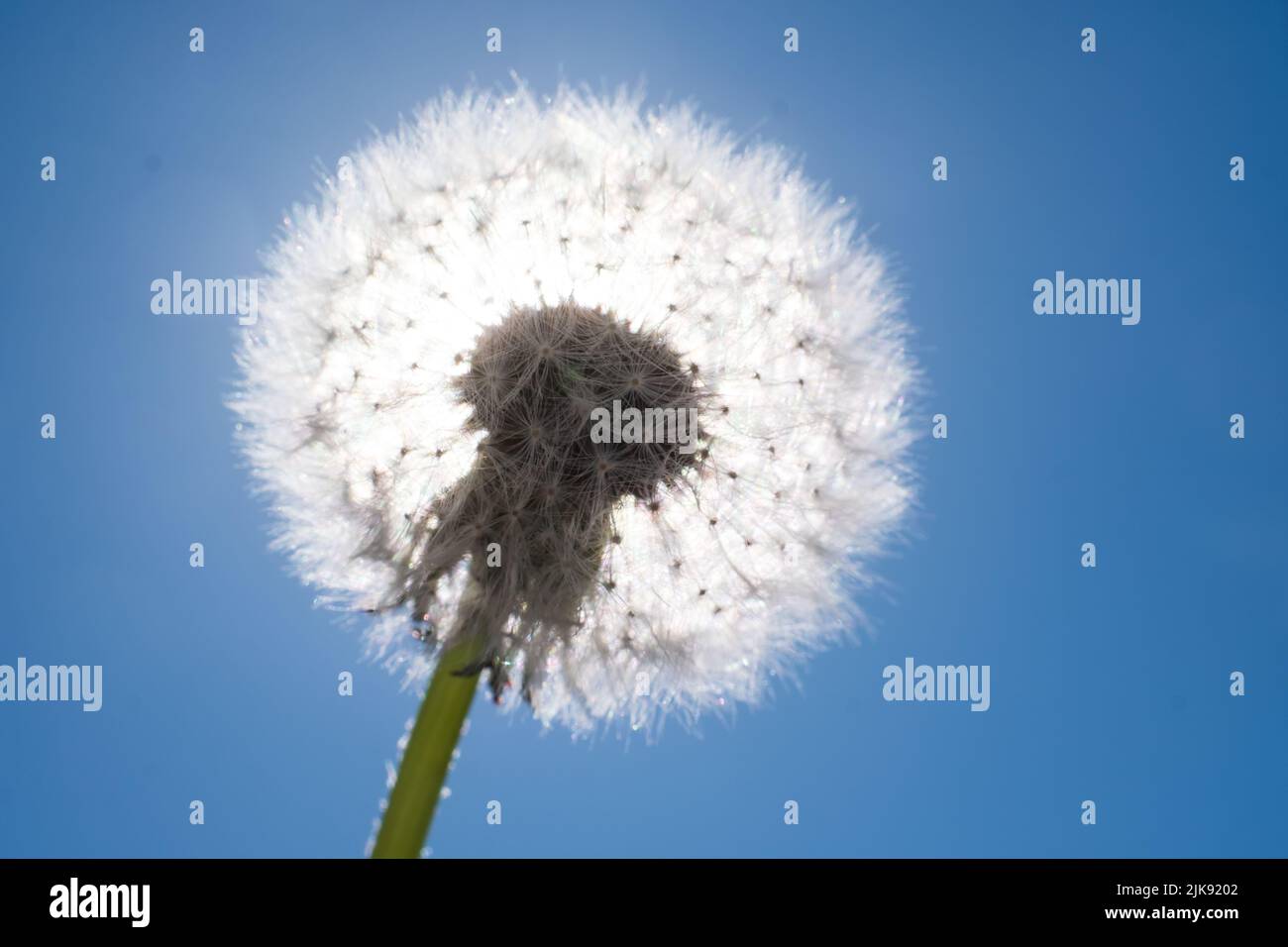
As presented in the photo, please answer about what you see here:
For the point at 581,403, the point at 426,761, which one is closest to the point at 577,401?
the point at 581,403

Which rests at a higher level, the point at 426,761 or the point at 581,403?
the point at 581,403

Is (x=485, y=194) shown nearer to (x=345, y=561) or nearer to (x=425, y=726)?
(x=345, y=561)

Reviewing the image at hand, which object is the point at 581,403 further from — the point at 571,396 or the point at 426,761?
the point at 426,761

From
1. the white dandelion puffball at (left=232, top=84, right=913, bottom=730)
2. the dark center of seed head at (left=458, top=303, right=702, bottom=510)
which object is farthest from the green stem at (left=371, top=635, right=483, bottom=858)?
the dark center of seed head at (left=458, top=303, right=702, bottom=510)

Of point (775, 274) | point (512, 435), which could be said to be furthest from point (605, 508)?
point (775, 274)

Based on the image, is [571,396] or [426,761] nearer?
[426,761]

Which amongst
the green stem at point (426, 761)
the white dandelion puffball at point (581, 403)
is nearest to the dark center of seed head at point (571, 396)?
the white dandelion puffball at point (581, 403)

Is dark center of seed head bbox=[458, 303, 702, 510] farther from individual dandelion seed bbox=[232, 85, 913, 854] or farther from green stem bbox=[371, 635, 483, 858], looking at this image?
green stem bbox=[371, 635, 483, 858]

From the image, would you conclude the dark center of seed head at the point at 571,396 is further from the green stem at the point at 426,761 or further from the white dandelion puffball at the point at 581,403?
the green stem at the point at 426,761
